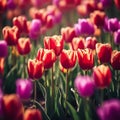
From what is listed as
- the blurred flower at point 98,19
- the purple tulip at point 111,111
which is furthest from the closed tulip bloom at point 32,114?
the blurred flower at point 98,19

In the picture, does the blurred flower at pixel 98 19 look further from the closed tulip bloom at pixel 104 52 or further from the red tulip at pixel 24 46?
the closed tulip bloom at pixel 104 52

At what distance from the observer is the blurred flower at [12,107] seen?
202cm

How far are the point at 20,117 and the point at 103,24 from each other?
7.61ft

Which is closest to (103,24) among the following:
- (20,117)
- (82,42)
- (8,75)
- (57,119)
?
(82,42)

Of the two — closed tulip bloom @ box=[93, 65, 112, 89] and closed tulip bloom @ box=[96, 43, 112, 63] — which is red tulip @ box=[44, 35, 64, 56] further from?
closed tulip bloom @ box=[93, 65, 112, 89]

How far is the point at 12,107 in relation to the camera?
2043 millimetres

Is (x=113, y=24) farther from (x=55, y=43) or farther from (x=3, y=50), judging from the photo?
(x=3, y=50)

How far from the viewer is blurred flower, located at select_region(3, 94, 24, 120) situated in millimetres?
2020

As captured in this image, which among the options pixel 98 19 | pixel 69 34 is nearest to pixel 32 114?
pixel 69 34

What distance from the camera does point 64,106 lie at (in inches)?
118

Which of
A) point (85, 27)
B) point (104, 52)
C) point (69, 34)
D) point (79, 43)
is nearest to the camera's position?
point (104, 52)

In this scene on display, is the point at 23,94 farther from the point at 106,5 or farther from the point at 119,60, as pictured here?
the point at 106,5

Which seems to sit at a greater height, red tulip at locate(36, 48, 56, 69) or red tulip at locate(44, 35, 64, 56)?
red tulip at locate(44, 35, 64, 56)

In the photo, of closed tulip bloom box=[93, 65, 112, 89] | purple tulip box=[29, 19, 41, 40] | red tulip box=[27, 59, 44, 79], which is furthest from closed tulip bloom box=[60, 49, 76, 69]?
purple tulip box=[29, 19, 41, 40]
